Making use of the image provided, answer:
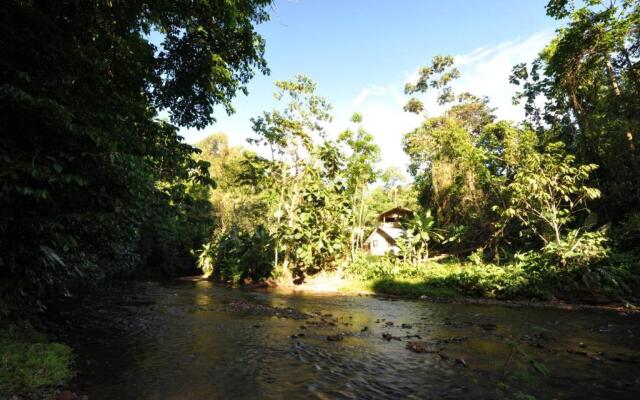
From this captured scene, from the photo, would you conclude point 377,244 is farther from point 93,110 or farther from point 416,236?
point 93,110

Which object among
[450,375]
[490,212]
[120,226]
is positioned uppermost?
[490,212]

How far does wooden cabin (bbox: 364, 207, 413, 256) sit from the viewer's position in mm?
43438

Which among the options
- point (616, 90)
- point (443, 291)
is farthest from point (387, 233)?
point (616, 90)

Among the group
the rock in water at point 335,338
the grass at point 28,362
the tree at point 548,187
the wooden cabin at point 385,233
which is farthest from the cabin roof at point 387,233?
the grass at point 28,362

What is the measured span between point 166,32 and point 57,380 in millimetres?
7831

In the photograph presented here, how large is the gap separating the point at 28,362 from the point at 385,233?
39.6 m

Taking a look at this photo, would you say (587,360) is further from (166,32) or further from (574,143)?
(574,143)

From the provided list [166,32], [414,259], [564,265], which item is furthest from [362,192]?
[166,32]

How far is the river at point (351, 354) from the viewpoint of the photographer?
19.8 feet

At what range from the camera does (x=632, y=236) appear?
60.5 ft

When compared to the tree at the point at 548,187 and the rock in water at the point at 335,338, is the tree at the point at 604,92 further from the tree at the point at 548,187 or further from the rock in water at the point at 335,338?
the rock in water at the point at 335,338

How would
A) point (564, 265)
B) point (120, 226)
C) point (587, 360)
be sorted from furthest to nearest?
point (564, 265)
point (120, 226)
point (587, 360)

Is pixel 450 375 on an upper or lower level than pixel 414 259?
lower

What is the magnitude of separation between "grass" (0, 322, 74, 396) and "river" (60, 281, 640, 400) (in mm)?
383
